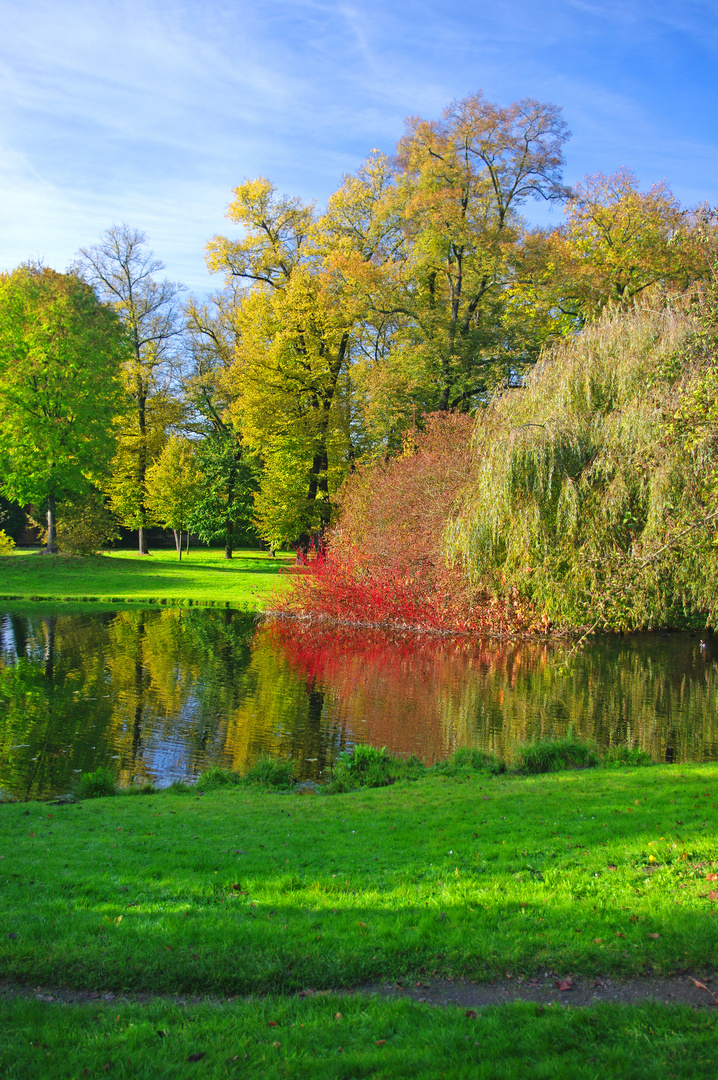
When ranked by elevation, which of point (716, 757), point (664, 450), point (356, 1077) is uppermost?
point (664, 450)

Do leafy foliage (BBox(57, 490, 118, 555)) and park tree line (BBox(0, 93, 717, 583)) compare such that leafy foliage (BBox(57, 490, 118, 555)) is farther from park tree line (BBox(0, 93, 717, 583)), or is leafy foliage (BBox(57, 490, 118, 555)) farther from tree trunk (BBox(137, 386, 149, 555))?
tree trunk (BBox(137, 386, 149, 555))

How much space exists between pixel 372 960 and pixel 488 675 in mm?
13553

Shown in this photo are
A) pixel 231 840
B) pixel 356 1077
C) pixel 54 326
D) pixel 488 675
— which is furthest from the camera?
pixel 54 326

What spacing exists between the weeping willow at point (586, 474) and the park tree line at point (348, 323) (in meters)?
8.28

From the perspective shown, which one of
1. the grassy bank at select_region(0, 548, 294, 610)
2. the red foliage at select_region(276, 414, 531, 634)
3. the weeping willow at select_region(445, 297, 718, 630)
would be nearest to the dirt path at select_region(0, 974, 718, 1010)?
the weeping willow at select_region(445, 297, 718, 630)

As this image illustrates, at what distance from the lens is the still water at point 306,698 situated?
459 inches

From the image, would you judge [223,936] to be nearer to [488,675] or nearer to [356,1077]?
[356,1077]

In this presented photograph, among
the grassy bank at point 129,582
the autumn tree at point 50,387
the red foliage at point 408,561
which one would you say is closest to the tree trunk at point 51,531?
the autumn tree at point 50,387

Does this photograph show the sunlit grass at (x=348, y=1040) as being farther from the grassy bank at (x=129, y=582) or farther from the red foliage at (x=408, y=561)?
the grassy bank at (x=129, y=582)

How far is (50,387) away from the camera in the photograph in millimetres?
35906

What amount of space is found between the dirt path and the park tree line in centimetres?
2127

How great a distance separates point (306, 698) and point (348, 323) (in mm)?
24109

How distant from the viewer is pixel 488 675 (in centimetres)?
1761

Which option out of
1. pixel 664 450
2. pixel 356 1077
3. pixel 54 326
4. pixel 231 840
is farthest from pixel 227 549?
pixel 356 1077
